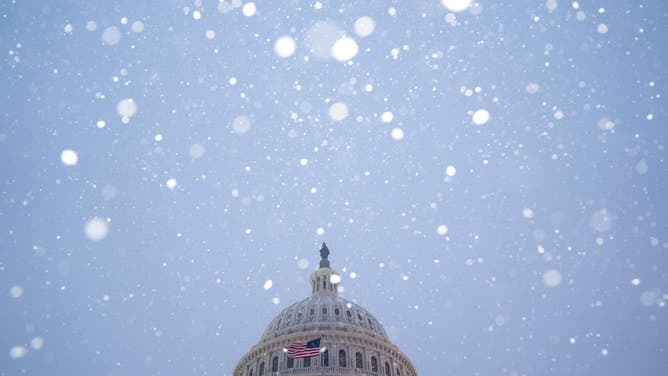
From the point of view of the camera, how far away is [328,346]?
6475 centimetres

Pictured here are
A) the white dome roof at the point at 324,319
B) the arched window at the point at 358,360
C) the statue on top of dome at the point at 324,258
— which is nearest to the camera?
the arched window at the point at 358,360

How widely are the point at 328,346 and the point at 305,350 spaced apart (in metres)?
7.60

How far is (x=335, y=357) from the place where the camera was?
63.7 metres

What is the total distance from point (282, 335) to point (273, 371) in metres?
4.56

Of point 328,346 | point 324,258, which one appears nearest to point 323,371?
point 328,346

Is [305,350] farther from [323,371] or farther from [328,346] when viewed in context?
[328,346]

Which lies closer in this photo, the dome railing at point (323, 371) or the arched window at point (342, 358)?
the dome railing at point (323, 371)

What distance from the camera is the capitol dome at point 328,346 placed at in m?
63.0

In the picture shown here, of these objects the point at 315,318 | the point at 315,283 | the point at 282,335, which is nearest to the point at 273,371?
the point at 282,335

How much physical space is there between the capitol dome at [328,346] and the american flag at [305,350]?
4.30 ft

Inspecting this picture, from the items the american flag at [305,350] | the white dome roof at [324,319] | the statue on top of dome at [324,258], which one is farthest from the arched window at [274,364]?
the statue on top of dome at [324,258]

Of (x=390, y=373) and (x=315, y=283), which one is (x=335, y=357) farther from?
(x=315, y=283)

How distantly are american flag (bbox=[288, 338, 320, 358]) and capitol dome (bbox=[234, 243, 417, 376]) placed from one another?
1309mm

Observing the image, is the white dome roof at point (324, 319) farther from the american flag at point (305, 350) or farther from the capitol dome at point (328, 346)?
the american flag at point (305, 350)
